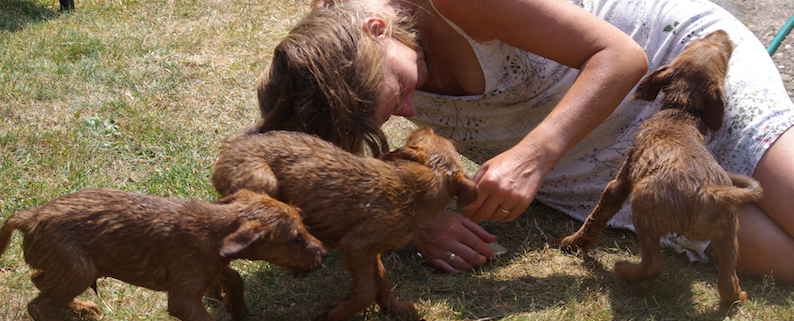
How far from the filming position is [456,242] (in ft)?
15.9

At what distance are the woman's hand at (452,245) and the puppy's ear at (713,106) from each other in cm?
137

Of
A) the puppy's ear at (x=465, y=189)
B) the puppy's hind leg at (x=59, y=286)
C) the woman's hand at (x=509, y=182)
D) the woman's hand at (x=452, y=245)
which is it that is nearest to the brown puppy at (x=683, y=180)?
the woman's hand at (x=509, y=182)

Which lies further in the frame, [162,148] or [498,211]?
[162,148]

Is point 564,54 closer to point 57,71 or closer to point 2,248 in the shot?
point 2,248

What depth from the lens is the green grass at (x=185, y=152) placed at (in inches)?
170

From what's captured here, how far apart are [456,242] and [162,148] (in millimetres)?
2499

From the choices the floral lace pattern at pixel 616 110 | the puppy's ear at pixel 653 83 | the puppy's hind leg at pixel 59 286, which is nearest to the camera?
the puppy's hind leg at pixel 59 286

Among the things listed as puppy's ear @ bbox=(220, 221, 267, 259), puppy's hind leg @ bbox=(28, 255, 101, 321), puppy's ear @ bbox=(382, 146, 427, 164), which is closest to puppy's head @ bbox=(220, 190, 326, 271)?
puppy's ear @ bbox=(220, 221, 267, 259)

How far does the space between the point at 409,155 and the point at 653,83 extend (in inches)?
60.8

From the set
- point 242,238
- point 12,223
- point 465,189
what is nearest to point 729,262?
point 465,189

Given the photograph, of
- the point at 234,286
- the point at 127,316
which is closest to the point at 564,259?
the point at 234,286

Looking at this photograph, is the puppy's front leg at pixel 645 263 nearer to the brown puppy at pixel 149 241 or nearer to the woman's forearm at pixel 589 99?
the woman's forearm at pixel 589 99

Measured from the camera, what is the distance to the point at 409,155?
418 centimetres

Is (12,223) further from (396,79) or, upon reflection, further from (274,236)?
(396,79)
